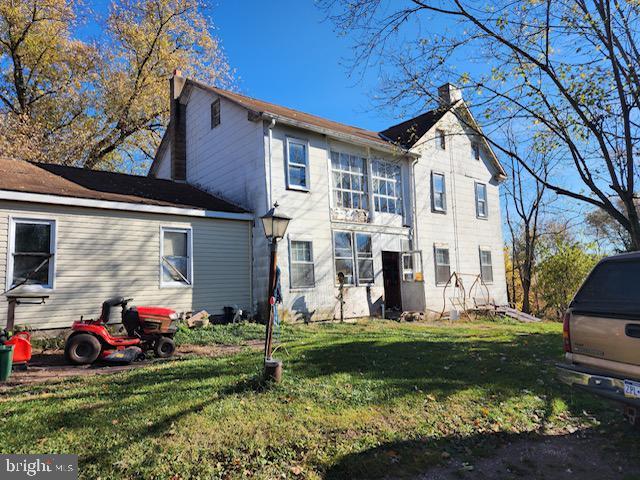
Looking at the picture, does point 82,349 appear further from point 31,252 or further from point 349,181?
point 349,181

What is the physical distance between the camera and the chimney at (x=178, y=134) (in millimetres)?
17672

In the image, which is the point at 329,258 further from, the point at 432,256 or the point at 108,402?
the point at 108,402

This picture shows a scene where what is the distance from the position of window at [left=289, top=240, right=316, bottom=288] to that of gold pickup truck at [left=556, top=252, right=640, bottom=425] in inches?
369

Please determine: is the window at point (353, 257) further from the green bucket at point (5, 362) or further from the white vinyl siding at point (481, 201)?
the green bucket at point (5, 362)

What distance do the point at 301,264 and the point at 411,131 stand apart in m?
8.68

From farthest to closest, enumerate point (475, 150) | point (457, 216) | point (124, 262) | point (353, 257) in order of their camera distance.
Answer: point (475, 150), point (457, 216), point (353, 257), point (124, 262)

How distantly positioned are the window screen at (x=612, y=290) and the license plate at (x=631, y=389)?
27.0 inches

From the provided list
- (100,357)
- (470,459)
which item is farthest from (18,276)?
(470,459)

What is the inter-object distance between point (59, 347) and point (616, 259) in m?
10.3

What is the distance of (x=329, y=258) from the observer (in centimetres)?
1483

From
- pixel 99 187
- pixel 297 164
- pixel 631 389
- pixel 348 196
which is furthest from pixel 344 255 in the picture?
pixel 631 389

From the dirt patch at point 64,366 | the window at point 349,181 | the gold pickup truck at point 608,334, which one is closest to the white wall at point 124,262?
the dirt patch at point 64,366

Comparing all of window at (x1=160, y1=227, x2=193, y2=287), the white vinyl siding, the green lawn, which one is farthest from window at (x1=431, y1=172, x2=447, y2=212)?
the green lawn

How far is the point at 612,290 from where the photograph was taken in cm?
496
